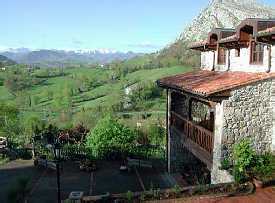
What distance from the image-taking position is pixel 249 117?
587 inches

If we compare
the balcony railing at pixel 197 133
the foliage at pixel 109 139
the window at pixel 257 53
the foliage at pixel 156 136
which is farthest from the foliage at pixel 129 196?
the foliage at pixel 156 136

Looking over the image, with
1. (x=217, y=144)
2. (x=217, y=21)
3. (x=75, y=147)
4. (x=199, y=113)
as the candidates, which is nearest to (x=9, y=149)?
(x=75, y=147)

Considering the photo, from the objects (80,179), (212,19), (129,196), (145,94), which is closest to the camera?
(129,196)

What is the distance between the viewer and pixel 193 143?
1819cm

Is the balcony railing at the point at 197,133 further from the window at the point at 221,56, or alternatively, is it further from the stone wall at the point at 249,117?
the window at the point at 221,56

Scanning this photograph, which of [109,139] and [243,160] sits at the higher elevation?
[243,160]

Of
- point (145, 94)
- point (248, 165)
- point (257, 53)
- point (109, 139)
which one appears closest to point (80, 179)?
point (109, 139)

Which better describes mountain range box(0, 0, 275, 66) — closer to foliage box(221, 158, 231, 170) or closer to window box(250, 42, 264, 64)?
window box(250, 42, 264, 64)

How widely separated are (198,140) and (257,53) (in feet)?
14.1

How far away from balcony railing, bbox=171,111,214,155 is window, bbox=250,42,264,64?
134 inches

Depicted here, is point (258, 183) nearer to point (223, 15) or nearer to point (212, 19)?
point (223, 15)

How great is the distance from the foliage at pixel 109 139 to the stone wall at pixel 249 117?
12192mm

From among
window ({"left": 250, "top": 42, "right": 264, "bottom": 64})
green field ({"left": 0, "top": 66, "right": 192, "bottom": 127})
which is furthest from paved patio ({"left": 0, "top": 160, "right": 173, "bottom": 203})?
green field ({"left": 0, "top": 66, "right": 192, "bottom": 127})

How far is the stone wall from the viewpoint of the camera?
14.6 m
